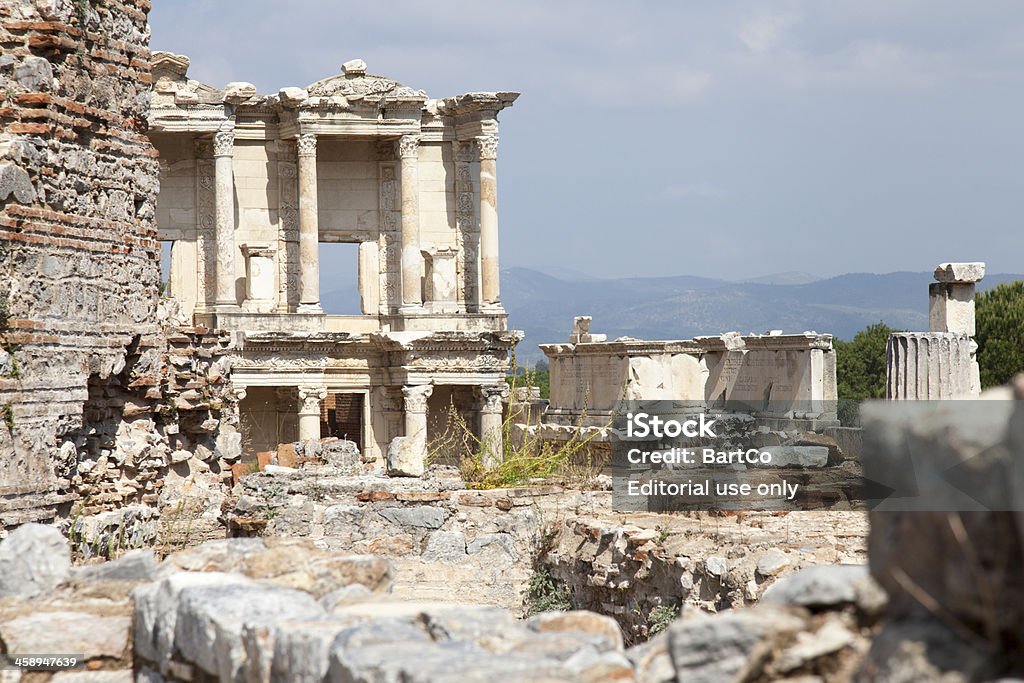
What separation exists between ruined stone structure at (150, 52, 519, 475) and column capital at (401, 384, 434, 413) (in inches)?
1.3

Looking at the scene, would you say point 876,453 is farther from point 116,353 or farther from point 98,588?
point 116,353

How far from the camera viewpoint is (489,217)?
111 feet

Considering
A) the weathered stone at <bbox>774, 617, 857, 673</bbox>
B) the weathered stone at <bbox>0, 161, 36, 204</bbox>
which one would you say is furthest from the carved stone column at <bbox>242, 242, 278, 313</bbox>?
the weathered stone at <bbox>774, 617, 857, 673</bbox>

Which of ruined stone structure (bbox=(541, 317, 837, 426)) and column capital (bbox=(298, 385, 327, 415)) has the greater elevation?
ruined stone structure (bbox=(541, 317, 837, 426))

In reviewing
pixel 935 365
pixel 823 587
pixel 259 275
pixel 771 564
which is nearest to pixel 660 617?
pixel 771 564

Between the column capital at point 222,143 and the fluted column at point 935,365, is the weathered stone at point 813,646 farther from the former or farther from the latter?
the column capital at point 222,143

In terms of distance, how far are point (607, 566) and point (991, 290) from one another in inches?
1660

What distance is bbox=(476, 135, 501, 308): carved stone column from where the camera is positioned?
33.5 meters

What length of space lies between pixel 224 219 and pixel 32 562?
27.4m

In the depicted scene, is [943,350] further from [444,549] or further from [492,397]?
[492,397]

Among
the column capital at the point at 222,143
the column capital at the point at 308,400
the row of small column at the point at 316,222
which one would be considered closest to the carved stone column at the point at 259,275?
the row of small column at the point at 316,222

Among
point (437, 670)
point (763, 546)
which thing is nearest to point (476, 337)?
point (763, 546)

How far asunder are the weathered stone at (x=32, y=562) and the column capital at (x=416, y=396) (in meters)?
25.8

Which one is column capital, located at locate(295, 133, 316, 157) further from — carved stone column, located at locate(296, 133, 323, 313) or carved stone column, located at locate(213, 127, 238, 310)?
carved stone column, located at locate(213, 127, 238, 310)
